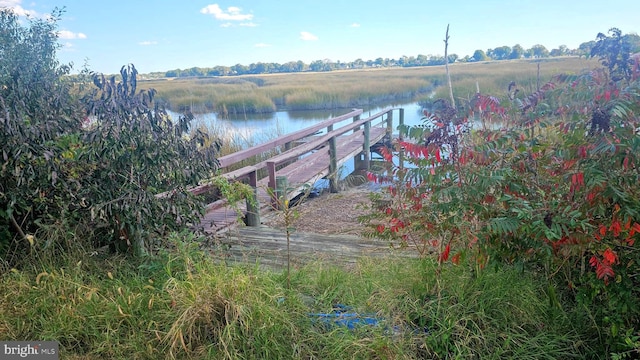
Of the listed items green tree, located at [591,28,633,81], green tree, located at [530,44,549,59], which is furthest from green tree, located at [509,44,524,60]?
green tree, located at [591,28,633,81]

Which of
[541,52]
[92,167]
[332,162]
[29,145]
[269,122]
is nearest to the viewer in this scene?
[29,145]

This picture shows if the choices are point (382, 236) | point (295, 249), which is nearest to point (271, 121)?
point (295, 249)

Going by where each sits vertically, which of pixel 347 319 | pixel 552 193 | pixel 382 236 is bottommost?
pixel 347 319

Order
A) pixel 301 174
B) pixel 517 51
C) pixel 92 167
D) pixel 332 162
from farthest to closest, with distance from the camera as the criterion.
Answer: pixel 517 51, pixel 332 162, pixel 301 174, pixel 92 167

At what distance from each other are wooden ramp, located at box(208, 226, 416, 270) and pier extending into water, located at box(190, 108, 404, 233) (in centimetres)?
21

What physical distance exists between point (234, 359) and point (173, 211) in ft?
3.43

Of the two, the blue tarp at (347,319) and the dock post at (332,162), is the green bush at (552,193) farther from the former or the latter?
the dock post at (332,162)

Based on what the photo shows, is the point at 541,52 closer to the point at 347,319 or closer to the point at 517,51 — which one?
the point at 347,319

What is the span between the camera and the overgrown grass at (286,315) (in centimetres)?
202

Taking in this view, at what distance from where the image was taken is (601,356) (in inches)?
80.7

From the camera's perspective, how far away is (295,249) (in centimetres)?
374

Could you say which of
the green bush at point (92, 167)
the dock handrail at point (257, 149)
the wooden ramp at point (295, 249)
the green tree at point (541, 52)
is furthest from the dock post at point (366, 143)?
the green bush at point (92, 167)

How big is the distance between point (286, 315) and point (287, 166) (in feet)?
16.6

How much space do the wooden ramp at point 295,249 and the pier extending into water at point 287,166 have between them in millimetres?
206
